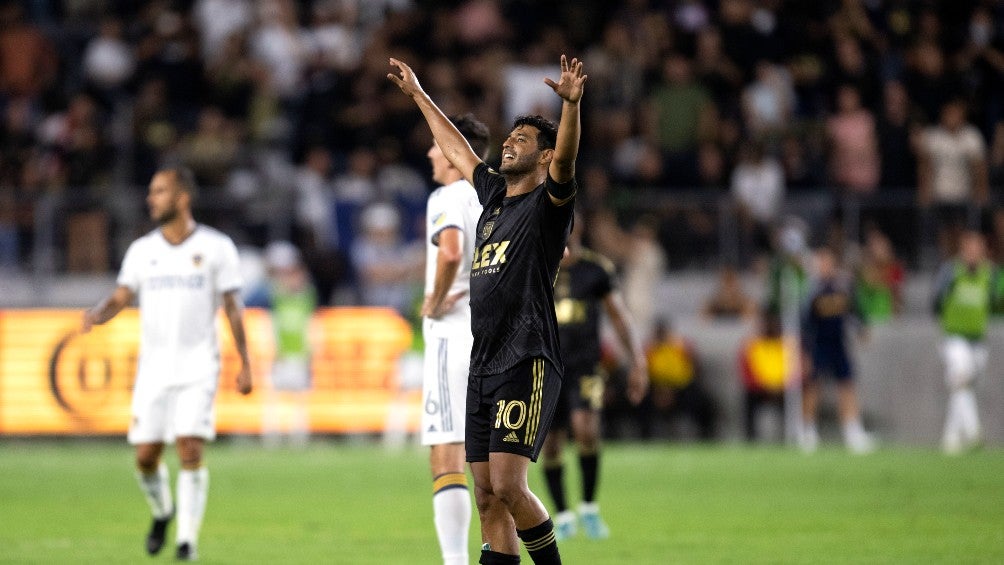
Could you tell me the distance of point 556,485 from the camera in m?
12.8

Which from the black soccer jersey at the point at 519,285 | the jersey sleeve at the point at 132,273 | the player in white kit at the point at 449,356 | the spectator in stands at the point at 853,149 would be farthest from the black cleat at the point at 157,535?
the spectator in stands at the point at 853,149

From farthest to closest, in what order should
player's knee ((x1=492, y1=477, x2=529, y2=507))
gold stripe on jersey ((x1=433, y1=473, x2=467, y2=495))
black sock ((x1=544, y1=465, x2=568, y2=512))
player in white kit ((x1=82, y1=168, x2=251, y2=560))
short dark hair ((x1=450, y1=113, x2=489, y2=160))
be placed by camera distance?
black sock ((x1=544, y1=465, x2=568, y2=512)), player in white kit ((x1=82, y1=168, x2=251, y2=560)), short dark hair ((x1=450, y1=113, x2=489, y2=160)), gold stripe on jersey ((x1=433, y1=473, x2=467, y2=495)), player's knee ((x1=492, y1=477, x2=529, y2=507))

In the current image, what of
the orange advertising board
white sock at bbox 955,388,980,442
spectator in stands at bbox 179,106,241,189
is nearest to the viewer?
white sock at bbox 955,388,980,442

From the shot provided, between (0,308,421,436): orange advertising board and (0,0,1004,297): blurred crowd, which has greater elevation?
(0,0,1004,297): blurred crowd

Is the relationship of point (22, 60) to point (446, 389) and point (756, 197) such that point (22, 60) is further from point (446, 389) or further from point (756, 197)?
point (446, 389)

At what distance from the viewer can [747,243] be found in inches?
959

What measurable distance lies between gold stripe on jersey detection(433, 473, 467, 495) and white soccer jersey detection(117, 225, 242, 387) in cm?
291

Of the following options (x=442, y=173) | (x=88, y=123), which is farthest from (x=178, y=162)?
(x=442, y=173)

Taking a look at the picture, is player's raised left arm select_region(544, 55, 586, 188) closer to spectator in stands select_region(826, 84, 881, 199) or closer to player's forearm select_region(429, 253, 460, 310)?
player's forearm select_region(429, 253, 460, 310)

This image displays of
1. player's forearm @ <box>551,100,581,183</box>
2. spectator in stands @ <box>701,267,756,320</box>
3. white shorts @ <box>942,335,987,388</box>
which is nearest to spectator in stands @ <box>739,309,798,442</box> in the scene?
spectator in stands @ <box>701,267,756,320</box>

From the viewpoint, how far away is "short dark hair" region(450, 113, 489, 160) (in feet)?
31.5

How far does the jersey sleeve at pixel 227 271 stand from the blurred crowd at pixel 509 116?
39.4ft

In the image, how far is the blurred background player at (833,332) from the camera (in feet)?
75.2

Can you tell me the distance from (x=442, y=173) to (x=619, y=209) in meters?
14.8
